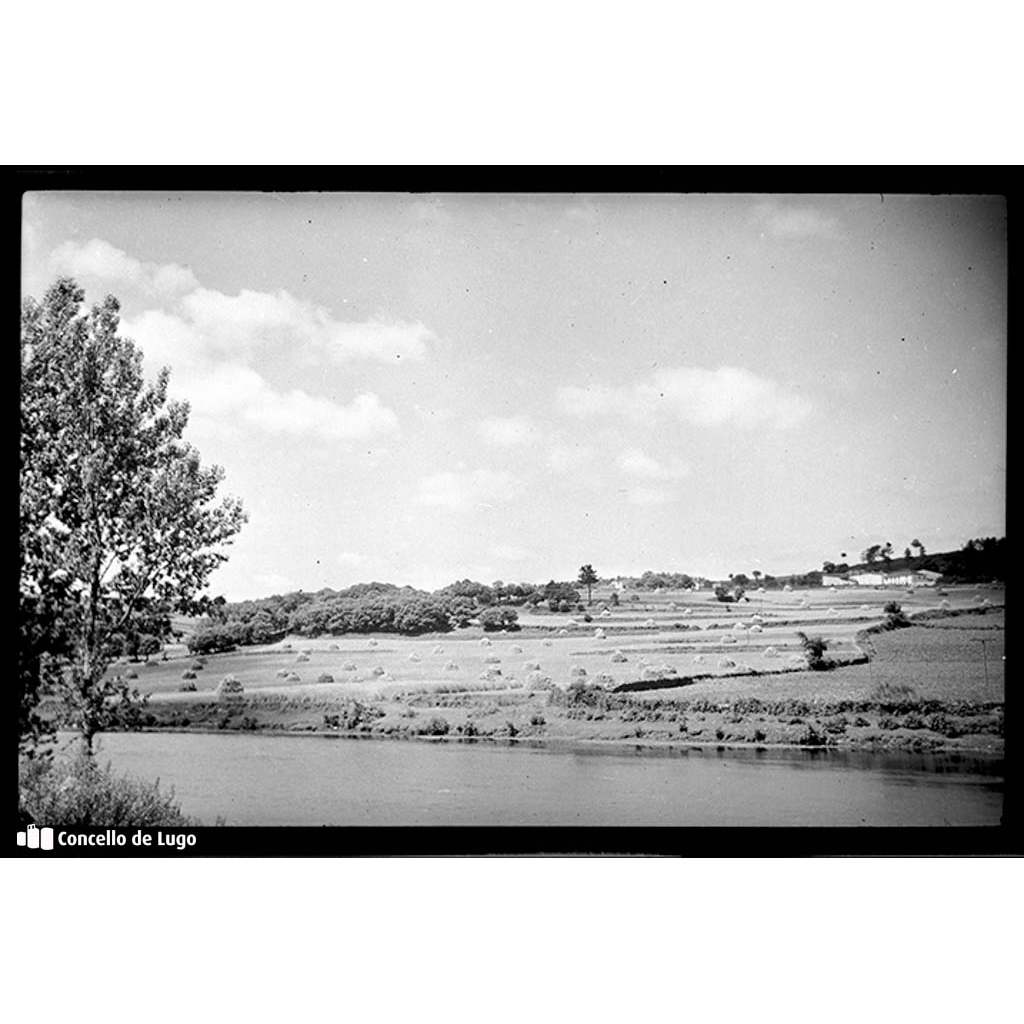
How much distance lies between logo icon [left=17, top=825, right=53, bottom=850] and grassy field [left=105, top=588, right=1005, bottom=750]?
1.43 feet

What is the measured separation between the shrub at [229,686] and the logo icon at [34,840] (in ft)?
1.98

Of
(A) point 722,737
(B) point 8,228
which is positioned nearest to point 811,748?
(A) point 722,737

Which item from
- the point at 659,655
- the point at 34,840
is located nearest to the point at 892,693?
the point at 659,655

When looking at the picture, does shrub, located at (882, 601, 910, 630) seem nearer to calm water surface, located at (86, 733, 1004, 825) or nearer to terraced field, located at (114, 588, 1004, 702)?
terraced field, located at (114, 588, 1004, 702)

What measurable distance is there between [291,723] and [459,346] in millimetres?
1169

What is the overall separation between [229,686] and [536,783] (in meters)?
0.91

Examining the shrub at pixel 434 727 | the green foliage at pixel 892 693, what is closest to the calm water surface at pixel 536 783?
the shrub at pixel 434 727

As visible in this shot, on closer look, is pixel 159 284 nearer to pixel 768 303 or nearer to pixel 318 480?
pixel 318 480

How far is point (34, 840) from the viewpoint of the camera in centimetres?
383

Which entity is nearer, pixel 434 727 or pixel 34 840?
pixel 34 840

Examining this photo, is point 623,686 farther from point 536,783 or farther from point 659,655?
point 536,783

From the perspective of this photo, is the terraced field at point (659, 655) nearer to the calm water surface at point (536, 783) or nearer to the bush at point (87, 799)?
the calm water surface at point (536, 783)

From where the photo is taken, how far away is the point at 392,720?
3.97 metres


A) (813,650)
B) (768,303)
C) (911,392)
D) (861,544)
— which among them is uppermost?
(768,303)
